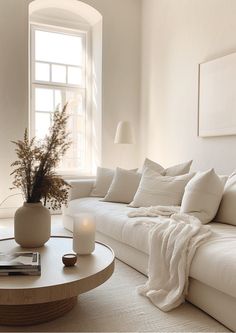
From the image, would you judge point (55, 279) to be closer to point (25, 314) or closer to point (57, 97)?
point (25, 314)

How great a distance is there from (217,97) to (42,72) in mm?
2808

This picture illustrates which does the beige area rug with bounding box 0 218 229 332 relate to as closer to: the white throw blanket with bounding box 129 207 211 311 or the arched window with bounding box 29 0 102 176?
the white throw blanket with bounding box 129 207 211 311

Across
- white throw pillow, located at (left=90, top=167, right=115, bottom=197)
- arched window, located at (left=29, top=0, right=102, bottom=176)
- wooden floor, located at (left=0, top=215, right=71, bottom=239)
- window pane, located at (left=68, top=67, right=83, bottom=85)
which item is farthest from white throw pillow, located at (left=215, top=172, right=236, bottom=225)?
window pane, located at (left=68, top=67, right=83, bottom=85)

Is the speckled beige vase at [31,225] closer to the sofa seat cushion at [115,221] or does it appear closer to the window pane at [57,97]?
the sofa seat cushion at [115,221]

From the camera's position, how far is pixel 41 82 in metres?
5.37

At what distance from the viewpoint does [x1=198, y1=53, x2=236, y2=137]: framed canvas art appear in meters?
3.68

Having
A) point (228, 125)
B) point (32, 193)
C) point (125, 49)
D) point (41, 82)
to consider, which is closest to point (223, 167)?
point (228, 125)

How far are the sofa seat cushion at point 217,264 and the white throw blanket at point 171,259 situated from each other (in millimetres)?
A: 52

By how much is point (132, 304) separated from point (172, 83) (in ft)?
11.1

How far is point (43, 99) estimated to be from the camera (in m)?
5.40

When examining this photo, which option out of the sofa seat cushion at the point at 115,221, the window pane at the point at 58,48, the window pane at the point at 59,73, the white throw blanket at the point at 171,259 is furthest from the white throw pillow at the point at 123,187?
the window pane at the point at 58,48

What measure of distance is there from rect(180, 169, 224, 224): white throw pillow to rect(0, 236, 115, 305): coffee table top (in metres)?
0.82

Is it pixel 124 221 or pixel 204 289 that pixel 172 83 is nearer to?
pixel 124 221

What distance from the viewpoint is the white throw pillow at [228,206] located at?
262 centimetres
